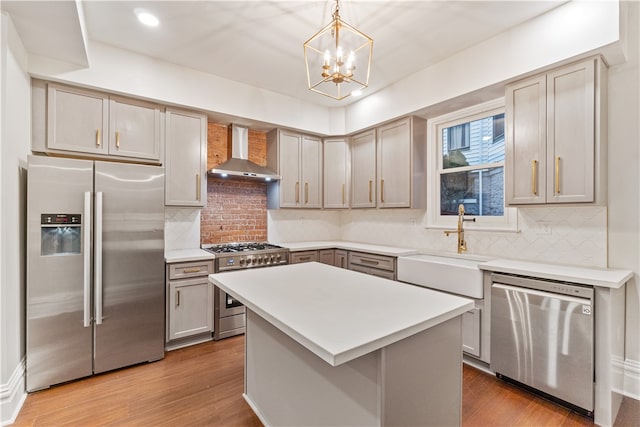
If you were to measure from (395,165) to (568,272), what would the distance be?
6.65 feet

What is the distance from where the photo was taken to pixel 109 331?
2.56 meters

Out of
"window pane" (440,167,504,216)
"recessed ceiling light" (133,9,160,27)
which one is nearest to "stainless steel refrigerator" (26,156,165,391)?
"recessed ceiling light" (133,9,160,27)

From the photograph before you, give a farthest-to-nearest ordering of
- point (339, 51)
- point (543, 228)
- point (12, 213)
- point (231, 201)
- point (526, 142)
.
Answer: point (231, 201) < point (543, 228) < point (526, 142) < point (12, 213) < point (339, 51)

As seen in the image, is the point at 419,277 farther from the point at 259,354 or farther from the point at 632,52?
the point at 632,52

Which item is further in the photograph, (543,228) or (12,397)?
(543,228)

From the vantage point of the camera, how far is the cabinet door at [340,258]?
3.94 meters

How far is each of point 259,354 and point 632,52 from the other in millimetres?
3494

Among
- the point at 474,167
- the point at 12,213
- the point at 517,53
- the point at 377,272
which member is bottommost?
the point at 377,272

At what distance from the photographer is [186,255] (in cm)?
312

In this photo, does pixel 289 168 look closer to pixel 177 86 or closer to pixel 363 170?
pixel 363 170

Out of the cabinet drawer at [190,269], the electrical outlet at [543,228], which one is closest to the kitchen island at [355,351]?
the cabinet drawer at [190,269]

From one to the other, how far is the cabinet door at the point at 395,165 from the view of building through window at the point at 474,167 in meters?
0.42

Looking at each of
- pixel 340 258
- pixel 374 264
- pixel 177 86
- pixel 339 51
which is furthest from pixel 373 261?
pixel 177 86

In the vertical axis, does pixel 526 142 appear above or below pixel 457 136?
below
